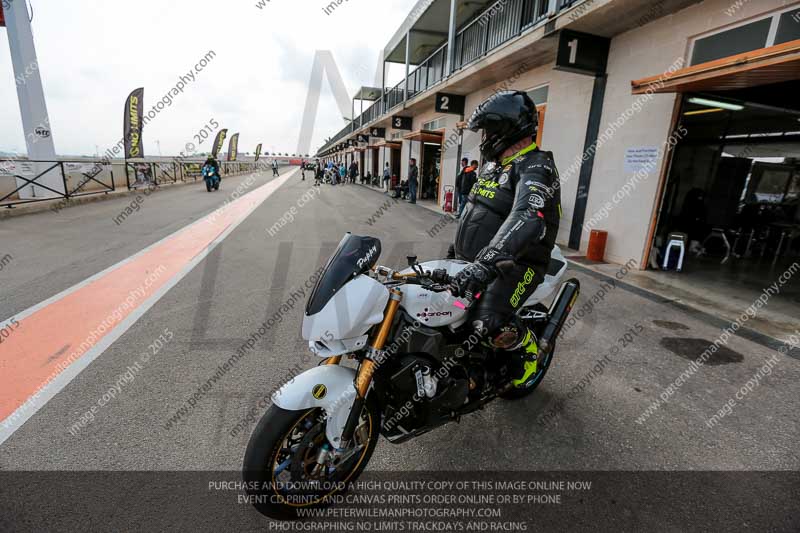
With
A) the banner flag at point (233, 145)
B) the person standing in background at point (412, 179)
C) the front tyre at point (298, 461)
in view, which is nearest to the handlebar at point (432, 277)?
the front tyre at point (298, 461)

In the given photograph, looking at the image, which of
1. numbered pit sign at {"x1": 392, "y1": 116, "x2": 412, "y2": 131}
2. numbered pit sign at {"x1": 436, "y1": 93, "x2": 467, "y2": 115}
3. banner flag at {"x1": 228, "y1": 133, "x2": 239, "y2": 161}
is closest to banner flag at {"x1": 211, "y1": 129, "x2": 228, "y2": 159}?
banner flag at {"x1": 228, "y1": 133, "x2": 239, "y2": 161}

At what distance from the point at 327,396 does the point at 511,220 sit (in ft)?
4.24

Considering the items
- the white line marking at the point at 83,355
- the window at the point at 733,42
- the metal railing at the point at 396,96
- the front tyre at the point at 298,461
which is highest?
the metal railing at the point at 396,96

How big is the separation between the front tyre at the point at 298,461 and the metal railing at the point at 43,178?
13.7m

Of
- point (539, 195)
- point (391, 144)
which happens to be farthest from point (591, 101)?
point (391, 144)

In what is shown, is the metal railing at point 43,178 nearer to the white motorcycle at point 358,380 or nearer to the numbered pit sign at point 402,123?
the white motorcycle at point 358,380

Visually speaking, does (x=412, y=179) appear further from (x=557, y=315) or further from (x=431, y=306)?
(x=431, y=306)

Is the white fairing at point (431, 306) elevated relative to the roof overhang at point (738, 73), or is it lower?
lower

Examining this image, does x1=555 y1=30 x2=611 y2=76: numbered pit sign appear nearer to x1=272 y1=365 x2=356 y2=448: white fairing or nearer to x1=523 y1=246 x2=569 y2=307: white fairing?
x1=523 y1=246 x2=569 y2=307: white fairing

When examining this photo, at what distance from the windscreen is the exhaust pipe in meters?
1.51

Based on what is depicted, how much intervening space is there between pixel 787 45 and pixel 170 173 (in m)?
28.4

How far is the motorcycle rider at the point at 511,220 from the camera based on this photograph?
2.05 m

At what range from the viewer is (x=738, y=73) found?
15.6 ft

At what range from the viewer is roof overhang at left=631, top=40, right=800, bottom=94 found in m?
4.21
